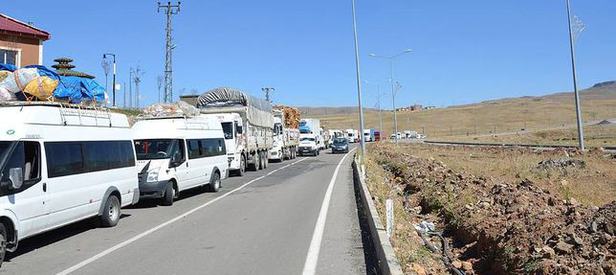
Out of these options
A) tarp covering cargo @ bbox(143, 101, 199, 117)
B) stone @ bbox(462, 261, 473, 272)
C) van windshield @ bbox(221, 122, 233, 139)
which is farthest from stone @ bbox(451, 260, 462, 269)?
van windshield @ bbox(221, 122, 233, 139)

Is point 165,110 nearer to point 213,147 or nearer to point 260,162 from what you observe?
point 213,147

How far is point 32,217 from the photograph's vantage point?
370 inches

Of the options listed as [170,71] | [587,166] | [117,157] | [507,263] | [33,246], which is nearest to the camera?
[507,263]

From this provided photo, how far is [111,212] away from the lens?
12570 millimetres

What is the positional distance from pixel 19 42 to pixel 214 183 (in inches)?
495

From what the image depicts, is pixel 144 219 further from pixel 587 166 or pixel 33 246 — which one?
pixel 587 166

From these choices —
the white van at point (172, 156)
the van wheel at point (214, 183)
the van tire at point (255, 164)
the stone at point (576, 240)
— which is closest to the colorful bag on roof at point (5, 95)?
the white van at point (172, 156)

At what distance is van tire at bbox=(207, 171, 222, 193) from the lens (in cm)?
1975

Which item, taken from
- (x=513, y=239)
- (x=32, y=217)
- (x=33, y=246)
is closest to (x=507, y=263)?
(x=513, y=239)

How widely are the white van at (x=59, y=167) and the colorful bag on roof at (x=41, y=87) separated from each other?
0.32 metres

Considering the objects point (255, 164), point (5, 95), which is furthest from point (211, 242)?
point (255, 164)

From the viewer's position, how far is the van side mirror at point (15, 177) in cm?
871

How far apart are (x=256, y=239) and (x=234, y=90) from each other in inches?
832

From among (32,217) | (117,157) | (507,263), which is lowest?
(507,263)
